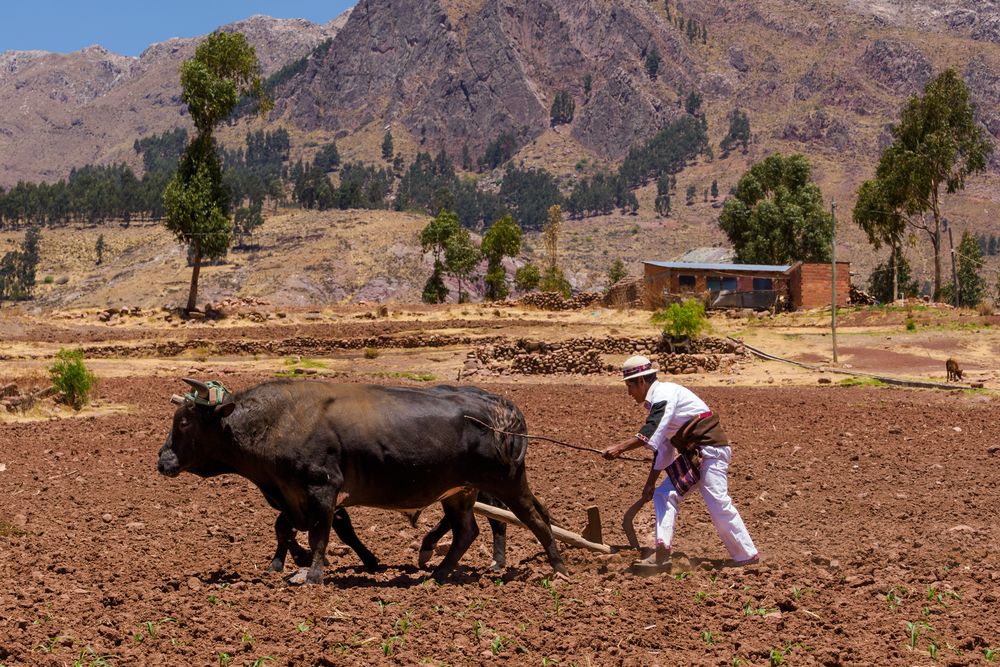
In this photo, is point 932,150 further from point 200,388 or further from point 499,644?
point 499,644

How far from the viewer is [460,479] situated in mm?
9727

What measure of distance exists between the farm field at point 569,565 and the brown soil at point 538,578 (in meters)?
0.03

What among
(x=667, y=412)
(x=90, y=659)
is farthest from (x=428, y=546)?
(x=90, y=659)

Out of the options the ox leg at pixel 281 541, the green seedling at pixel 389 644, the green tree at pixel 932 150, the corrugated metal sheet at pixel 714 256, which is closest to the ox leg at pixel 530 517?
the ox leg at pixel 281 541

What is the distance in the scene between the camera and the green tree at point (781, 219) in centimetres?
7569

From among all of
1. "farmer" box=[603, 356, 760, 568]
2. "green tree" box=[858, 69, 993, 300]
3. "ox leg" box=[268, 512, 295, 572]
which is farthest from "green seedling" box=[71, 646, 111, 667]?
"green tree" box=[858, 69, 993, 300]

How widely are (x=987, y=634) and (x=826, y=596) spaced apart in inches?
52.3

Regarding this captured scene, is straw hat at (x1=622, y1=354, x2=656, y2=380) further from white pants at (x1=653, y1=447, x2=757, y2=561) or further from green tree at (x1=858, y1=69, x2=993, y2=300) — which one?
green tree at (x1=858, y1=69, x2=993, y2=300)

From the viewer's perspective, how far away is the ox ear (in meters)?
9.73

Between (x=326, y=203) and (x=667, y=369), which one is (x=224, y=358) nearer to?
(x=667, y=369)

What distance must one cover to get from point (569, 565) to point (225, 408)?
11.7 feet

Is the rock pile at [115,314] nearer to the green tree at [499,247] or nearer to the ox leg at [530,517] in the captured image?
the green tree at [499,247]

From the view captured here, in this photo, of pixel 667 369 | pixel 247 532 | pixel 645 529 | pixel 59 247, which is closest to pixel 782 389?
pixel 667 369

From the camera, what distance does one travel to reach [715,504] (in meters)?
9.35
